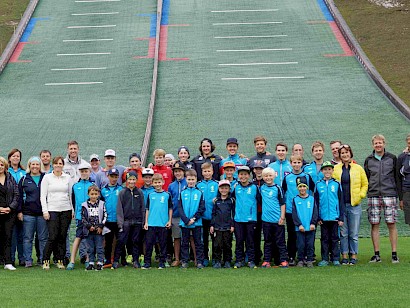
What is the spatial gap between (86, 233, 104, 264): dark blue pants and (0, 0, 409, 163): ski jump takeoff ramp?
701 centimetres

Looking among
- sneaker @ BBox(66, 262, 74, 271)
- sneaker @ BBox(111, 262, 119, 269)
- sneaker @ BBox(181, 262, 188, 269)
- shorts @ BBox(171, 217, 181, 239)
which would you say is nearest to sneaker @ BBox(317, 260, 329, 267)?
sneaker @ BBox(181, 262, 188, 269)

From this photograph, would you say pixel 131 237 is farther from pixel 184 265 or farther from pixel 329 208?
pixel 329 208

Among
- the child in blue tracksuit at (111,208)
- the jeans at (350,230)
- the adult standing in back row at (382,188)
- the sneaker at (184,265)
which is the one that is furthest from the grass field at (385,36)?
the sneaker at (184,265)

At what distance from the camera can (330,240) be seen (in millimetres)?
11828

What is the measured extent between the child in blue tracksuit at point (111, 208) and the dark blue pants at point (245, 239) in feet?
5.56

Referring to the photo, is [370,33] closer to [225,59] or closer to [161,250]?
[225,59]

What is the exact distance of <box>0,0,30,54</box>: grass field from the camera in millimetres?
30292

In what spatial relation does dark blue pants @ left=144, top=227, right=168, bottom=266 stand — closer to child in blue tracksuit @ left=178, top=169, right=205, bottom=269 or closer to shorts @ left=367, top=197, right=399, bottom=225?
child in blue tracksuit @ left=178, top=169, right=205, bottom=269

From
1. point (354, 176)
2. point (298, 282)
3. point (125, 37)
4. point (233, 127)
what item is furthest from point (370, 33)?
point (298, 282)

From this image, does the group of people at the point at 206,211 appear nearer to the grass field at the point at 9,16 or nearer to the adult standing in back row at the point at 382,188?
the adult standing in back row at the point at 382,188

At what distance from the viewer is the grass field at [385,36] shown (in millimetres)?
26047

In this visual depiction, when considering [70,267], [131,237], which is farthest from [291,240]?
[70,267]

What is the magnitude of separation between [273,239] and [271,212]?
36 cm

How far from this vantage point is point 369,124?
2092 centimetres
